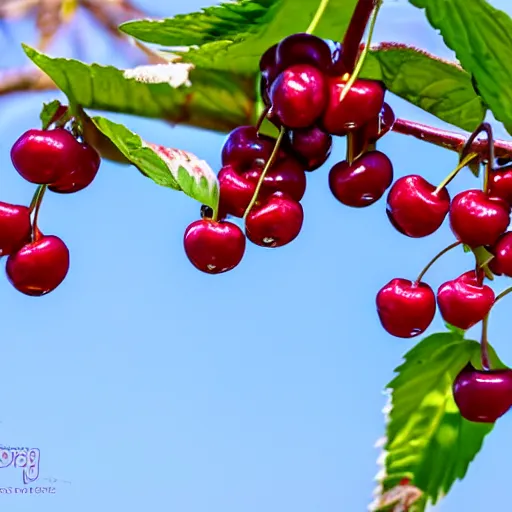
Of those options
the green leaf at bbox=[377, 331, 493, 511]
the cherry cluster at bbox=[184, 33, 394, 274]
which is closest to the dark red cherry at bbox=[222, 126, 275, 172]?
the cherry cluster at bbox=[184, 33, 394, 274]

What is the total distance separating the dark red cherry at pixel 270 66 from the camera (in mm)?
347

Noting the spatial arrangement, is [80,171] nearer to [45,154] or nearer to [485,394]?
[45,154]

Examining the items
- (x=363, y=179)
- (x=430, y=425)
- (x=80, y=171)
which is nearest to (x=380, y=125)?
(x=363, y=179)

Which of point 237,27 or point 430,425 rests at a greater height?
point 237,27

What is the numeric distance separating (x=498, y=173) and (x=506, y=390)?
133 millimetres

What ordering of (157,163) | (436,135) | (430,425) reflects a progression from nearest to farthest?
(157,163)
(436,135)
(430,425)

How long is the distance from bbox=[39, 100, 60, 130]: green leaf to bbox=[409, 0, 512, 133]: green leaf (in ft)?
0.55

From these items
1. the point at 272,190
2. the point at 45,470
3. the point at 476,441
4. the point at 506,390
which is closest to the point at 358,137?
the point at 272,190

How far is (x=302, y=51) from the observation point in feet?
1.10

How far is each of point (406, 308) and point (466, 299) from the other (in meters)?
0.03

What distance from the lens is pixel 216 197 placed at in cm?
33

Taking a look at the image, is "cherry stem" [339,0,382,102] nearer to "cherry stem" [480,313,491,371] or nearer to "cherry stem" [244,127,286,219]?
"cherry stem" [244,127,286,219]

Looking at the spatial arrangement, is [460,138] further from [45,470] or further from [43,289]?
[45,470]

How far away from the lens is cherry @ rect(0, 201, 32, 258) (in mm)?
361
